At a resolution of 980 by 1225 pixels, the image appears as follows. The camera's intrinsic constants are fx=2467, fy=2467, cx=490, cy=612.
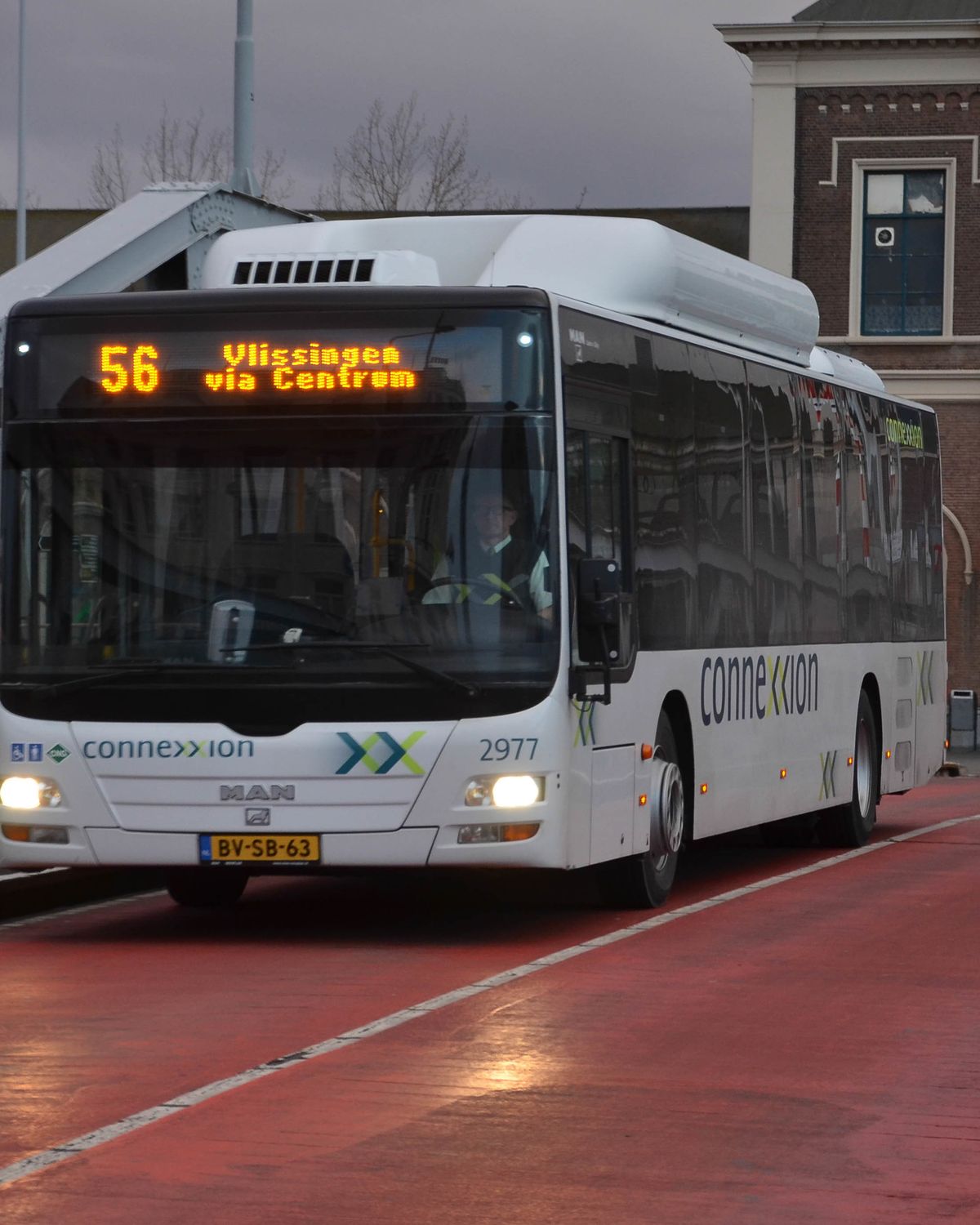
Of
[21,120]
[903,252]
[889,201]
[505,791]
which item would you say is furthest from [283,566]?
[21,120]

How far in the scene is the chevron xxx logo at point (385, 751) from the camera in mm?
11062

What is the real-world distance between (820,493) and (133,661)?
6.23 metres

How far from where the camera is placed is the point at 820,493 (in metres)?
16.1

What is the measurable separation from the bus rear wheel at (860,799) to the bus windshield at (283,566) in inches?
269

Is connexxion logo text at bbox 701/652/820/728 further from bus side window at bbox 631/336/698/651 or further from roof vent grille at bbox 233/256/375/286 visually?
roof vent grille at bbox 233/256/375/286

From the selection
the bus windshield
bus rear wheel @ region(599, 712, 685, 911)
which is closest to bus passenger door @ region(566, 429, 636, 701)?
the bus windshield

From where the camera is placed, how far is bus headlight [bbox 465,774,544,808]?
36.3ft

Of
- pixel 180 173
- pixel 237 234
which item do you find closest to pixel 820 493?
pixel 237 234

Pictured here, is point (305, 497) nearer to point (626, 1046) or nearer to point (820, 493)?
point (626, 1046)

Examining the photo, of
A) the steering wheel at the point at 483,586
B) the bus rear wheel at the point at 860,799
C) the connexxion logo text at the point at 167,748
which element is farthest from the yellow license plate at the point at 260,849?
the bus rear wheel at the point at 860,799

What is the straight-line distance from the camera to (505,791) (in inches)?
437

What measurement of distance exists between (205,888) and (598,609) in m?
3.29

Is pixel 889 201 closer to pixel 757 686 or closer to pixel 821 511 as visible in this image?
pixel 821 511

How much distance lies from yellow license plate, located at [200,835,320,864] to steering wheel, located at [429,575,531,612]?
1.27m
